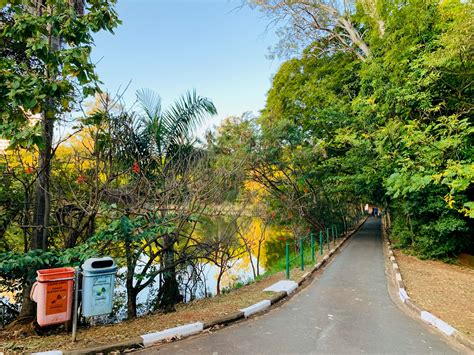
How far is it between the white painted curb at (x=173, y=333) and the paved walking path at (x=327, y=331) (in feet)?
0.48

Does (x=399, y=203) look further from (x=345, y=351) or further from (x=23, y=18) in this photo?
(x=23, y=18)

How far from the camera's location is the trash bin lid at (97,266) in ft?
13.5

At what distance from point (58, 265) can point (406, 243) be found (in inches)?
554

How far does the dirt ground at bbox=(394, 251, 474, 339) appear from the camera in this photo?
221 inches

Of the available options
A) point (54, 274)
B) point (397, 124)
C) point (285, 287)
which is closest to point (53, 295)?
point (54, 274)

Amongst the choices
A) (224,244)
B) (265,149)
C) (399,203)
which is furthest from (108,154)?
(399,203)

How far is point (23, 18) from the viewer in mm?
3834

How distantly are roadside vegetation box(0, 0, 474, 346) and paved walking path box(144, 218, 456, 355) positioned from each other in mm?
2251

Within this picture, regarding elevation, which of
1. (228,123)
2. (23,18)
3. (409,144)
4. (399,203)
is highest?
(228,123)

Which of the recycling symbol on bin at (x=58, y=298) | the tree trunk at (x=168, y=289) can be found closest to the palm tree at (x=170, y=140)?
the tree trunk at (x=168, y=289)

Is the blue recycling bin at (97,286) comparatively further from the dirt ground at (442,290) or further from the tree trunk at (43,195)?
the dirt ground at (442,290)

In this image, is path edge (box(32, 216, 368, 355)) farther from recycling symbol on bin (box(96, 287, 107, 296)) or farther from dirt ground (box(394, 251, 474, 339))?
dirt ground (box(394, 251, 474, 339))

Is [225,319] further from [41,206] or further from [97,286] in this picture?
[41,206]

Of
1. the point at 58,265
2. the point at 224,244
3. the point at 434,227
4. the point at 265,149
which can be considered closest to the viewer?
the point at 58,265
